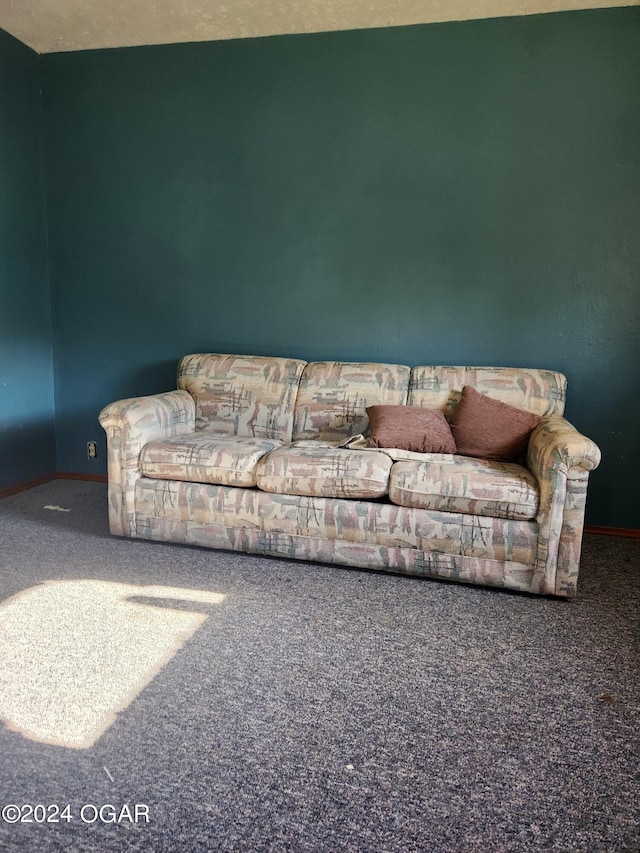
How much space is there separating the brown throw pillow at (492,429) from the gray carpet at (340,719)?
662 mm

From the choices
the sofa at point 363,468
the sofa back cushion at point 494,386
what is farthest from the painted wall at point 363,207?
the sofa at point 363,468

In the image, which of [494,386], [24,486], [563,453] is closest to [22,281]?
[24,486]

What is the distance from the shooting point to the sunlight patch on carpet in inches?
63.0

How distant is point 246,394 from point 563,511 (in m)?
1.78

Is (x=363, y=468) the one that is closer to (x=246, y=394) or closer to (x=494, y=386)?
(x=494, y=386)

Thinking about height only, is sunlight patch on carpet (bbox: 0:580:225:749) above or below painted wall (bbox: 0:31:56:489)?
below

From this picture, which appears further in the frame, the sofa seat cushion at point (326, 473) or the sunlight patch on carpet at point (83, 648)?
the sofa seat cushion at point (326, 473)

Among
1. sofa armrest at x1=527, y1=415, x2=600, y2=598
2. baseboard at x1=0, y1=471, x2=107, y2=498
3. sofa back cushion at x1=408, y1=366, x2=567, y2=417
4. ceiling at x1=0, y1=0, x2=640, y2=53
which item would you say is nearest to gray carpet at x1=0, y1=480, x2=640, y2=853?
sofa armrest at x1=527, y1=415, x2=600, y2=598

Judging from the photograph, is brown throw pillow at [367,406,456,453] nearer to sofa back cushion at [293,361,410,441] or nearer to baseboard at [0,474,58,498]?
sofa back cushion at [293,361,410,441]

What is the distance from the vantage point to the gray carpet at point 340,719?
1.27m

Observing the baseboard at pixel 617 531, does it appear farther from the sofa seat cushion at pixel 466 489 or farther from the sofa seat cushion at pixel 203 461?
the sofa seat cushion at pixel 203 461

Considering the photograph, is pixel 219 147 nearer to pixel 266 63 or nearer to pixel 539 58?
pixel 266 63

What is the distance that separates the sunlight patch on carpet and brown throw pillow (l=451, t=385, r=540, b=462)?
1.37m

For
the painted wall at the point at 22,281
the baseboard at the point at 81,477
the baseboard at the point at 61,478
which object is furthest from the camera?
the baseboard at the point at 81,477
